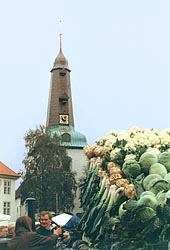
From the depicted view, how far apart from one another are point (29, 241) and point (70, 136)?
166 feet

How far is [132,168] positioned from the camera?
12.5m

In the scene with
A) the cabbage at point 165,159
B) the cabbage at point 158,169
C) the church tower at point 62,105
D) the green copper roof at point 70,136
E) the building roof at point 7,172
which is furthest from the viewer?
the church tower at point 62,105

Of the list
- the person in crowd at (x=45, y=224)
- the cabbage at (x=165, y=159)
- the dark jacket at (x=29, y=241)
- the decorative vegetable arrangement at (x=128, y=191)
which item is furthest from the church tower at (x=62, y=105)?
the dark jacket at (x=29, y=241)

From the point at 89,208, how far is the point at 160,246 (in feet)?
10.9

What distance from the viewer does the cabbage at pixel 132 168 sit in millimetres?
12523

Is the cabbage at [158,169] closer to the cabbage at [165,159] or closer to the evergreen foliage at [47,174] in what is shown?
the cabbage at [165,159]

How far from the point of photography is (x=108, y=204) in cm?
1266

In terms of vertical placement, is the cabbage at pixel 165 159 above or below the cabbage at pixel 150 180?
above

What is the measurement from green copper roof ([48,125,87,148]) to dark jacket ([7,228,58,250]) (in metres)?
48.3

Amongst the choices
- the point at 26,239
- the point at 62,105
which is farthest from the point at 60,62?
the point at 26,239

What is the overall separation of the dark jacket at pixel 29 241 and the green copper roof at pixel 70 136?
159 feet

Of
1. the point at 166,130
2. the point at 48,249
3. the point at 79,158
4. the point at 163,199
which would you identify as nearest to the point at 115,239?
the point at 163,199

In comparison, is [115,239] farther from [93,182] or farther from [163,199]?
[93,182]

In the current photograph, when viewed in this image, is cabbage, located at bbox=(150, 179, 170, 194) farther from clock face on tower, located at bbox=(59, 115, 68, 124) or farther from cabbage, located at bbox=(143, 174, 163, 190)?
clock face on tower, located at bbox=(59, 115, 68, 124)
